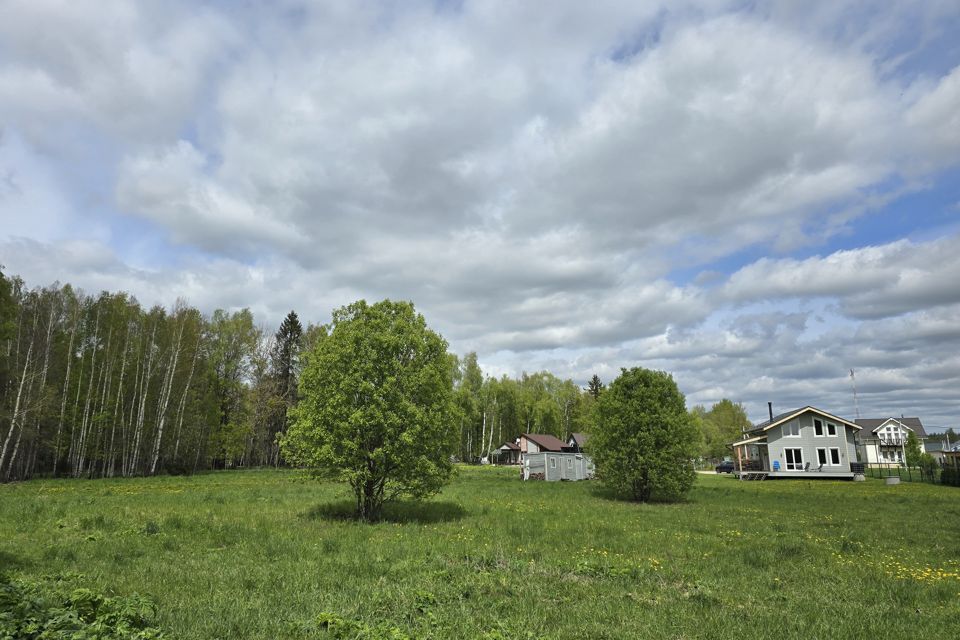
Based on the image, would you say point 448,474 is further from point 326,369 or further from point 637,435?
point 637,435

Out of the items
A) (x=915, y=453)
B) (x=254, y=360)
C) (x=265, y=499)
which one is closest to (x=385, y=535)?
(x=265, y=499)

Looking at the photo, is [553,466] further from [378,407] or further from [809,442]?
[378,407]

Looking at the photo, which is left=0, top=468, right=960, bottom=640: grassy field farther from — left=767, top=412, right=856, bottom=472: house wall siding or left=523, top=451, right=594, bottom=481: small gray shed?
left=767, top=412, right=856, bottom=472: house wall siding

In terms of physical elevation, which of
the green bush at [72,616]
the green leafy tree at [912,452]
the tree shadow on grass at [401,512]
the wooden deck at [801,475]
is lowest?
the wooden deck at [801,475]

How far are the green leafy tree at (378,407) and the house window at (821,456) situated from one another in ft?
164

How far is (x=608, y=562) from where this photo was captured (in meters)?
12.5

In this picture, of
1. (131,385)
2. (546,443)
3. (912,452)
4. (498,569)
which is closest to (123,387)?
(131,385)

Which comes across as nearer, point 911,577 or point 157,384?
point 911,577

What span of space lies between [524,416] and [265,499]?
248 feet

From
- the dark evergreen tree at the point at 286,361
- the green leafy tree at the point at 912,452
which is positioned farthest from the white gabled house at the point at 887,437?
the dark evergreen tree at the point at 286,361

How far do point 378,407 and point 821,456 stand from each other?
175 feet

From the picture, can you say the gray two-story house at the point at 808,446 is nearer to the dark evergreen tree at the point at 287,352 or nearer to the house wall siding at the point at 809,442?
the house wall siding at the point at 809,442

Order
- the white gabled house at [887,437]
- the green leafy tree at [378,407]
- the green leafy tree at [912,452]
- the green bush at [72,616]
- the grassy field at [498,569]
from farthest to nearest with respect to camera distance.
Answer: the white gabled house at [887,437]
the green leafy tree at [912,452]
the green leafy tree at [378,407]
the grassy field at [498,569]
the green bush at [72,616]

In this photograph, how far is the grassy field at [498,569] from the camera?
830 centimetres
